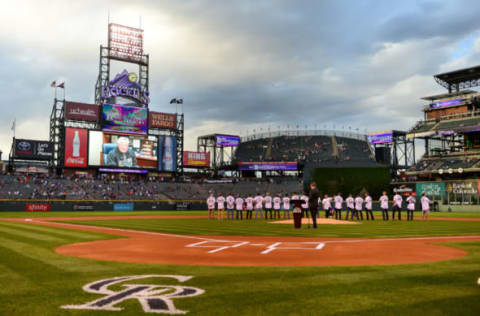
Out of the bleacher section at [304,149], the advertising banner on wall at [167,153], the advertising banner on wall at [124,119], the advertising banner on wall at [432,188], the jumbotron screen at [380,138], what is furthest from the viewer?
the bleacher section at [304,149]

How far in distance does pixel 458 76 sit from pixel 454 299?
72119 mm

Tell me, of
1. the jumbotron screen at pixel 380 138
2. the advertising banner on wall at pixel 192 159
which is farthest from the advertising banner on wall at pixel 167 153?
the jumbotron screen at pixel 380 138

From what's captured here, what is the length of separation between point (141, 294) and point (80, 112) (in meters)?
59.2

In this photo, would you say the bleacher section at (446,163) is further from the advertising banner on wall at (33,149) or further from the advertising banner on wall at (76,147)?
the advertising banner on wall at (33,149)

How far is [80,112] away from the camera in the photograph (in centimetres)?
5991

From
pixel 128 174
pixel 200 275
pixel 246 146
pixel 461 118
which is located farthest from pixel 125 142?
pixel 200 275

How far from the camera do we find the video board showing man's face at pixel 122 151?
5884 cm

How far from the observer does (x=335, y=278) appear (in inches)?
258

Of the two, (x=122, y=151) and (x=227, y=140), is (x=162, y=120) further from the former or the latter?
(x=227, y=140)

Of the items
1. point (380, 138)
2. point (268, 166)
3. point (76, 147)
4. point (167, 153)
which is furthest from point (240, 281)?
point (380, 138)

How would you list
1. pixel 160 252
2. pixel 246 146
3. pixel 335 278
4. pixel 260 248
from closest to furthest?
pixel 335 278
pixel 160 252
pixel 260 248
pixel 246 146

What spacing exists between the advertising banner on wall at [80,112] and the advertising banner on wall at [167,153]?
405 inches

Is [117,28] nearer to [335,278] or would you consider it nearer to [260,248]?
[260,248]

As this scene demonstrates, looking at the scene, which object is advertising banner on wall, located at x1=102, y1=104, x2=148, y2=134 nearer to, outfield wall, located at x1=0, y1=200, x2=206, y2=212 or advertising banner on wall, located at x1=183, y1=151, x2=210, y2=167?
advertising banner on wall, located at x1=183, y1=151, x2=210, y2=167
